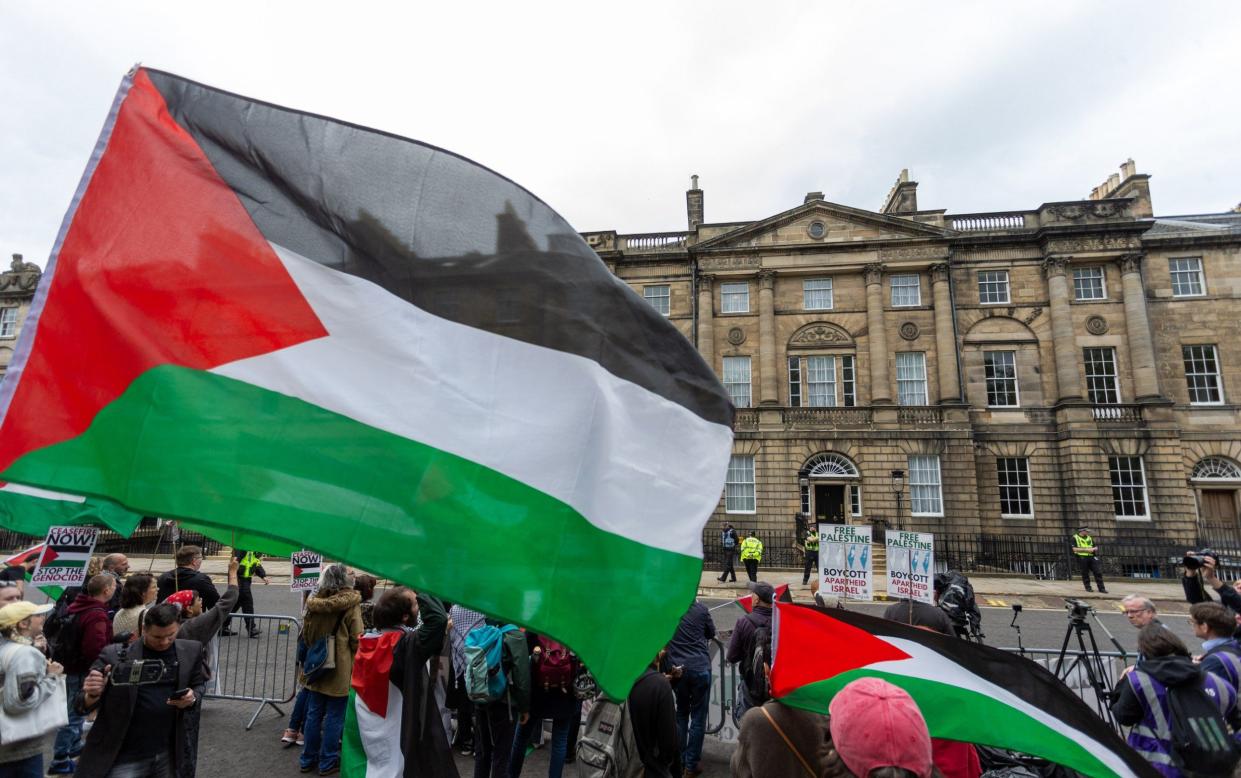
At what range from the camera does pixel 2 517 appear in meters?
→ 4.46

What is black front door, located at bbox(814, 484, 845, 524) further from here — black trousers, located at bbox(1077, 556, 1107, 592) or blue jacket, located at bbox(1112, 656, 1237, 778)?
blue jacket, located at bbox(1112, 656, 1237, 778)

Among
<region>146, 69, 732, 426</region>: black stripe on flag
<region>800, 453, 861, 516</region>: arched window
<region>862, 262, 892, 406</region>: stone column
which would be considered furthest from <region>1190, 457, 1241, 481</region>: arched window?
<region>146, 69, 732, 426</region>: black stripe on flag

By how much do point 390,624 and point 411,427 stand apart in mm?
2250

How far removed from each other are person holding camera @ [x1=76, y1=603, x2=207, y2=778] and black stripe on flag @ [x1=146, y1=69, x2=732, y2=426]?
8.57 feet

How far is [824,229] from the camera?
96.6 feet

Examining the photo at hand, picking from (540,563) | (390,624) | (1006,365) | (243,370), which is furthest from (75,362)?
(1006,365)

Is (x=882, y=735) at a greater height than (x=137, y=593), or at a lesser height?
greater

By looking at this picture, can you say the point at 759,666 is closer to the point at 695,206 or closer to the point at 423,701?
the point at 423,701

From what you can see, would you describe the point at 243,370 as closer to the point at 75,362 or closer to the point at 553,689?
the point at 75,362

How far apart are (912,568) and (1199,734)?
7.62 meters

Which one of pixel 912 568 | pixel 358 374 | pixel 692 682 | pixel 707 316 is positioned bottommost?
pixel 692 682

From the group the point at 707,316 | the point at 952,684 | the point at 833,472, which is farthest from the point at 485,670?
the point at 707,316

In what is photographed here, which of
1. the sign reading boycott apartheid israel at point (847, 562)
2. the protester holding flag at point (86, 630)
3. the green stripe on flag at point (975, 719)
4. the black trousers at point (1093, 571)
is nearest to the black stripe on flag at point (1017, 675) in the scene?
the green stripe on flag at point (975, 719)

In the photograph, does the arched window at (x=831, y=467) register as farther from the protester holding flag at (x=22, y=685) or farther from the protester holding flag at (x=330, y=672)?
the protester holding flag at (x=22, y=685)
